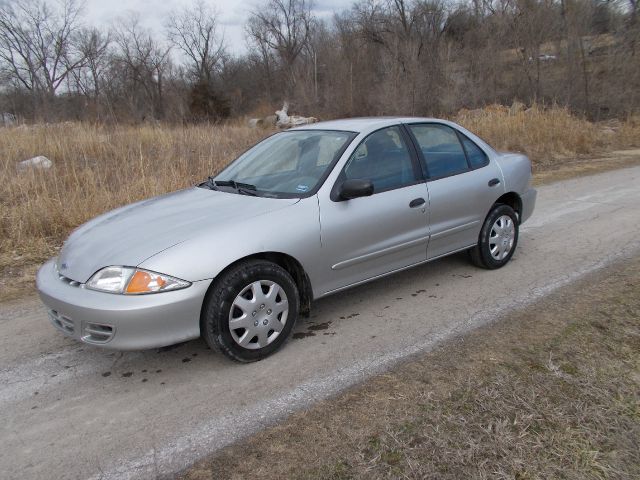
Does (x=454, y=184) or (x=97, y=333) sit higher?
(x=454, y=184)

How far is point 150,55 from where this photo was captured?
153ft

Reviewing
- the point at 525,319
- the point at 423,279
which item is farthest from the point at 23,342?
the point at 525,319

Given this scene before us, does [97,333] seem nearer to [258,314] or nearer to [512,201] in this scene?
[258,314]

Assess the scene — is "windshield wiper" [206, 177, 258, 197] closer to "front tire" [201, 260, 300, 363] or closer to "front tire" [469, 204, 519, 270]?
"front tire" [201, 260, 300, 363]

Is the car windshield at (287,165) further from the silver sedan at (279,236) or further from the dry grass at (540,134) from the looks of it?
the dry grass at (540,134)

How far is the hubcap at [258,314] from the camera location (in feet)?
10.3

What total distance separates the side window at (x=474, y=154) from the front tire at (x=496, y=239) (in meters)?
0.46

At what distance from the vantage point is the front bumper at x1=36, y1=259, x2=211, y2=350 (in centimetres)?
285

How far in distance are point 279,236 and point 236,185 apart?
0.91 meters

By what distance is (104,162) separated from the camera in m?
8.53

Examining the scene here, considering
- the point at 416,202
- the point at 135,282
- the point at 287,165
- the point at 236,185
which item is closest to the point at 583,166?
the point at 416,202

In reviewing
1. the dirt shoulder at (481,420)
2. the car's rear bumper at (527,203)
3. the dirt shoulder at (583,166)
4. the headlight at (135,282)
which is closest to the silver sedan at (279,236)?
the headlight at (135,282)

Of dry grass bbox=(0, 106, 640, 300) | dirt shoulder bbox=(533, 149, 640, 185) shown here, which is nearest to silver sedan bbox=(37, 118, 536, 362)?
dry grass bbox=(0, 106, 640, 300)

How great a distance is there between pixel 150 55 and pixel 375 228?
49056 mm
